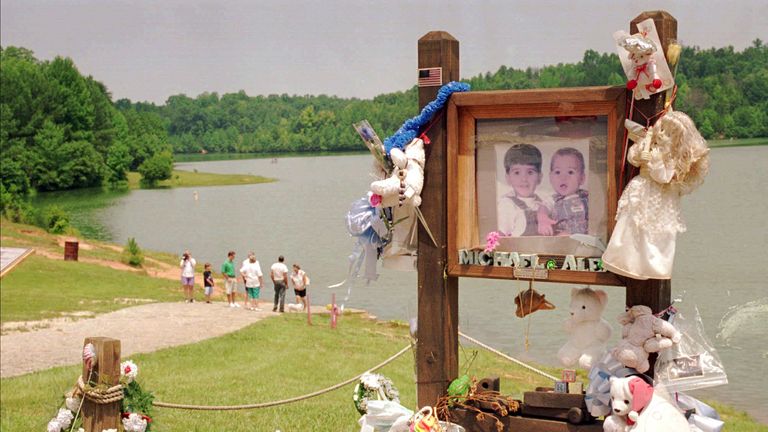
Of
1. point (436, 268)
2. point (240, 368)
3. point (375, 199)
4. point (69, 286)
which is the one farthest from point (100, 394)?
point (69, 286)

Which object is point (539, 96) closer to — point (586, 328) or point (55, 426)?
point (586, 328)

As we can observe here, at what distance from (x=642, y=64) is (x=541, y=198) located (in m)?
1.07

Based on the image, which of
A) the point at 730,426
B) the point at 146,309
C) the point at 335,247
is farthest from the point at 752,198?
the point at 730,426

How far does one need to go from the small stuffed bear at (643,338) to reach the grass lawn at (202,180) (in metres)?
92.4

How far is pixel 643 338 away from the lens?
5520 millimetres

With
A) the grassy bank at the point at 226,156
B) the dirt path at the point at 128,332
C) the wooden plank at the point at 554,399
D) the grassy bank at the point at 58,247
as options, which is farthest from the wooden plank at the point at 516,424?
the grassy bank at the point at 226,156

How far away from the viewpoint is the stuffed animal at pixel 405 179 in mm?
6227

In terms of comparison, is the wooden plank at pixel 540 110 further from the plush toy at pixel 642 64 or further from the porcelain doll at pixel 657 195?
the porcelain doll at pixel 657 195

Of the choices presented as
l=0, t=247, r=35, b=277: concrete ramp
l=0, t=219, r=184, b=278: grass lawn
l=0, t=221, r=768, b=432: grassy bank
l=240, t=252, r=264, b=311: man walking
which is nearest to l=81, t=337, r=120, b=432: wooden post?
l=0, t=221, r=768, b=432: grassy bank

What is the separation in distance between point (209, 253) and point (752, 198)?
23.4m

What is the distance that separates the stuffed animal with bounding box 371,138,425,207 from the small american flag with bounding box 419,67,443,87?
1.18ft

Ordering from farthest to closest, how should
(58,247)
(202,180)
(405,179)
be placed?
(202,180), (58,247), (405,179)

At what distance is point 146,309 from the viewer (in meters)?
21.9

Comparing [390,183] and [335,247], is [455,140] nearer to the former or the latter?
[390,183]
